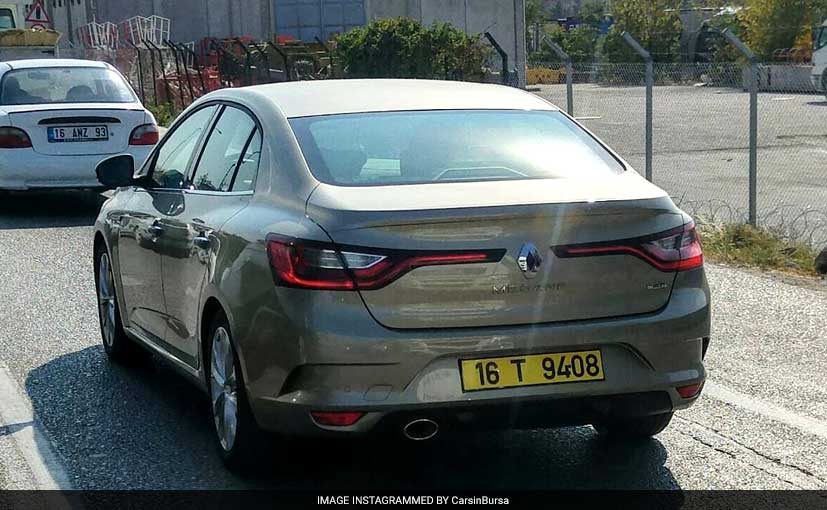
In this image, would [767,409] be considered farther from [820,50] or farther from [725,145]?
[820,50]

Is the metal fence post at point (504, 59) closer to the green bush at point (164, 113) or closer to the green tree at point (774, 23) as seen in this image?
the green bush at point (164, 113)

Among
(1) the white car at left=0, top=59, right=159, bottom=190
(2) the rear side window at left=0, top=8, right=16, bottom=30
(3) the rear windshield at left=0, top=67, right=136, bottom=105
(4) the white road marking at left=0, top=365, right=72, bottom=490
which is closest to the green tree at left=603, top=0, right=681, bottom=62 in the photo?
(2) the rear side window at left=0, top=8, right=16, bottom=30

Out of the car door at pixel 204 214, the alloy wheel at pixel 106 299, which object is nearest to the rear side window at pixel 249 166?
the car door at pixel 204 214

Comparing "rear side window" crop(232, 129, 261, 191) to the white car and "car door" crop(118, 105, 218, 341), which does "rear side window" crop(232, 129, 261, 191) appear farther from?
the white car

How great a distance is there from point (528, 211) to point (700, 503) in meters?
1.27

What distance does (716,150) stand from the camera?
20.2 meters

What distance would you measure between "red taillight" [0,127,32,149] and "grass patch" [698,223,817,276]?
6.94 metres

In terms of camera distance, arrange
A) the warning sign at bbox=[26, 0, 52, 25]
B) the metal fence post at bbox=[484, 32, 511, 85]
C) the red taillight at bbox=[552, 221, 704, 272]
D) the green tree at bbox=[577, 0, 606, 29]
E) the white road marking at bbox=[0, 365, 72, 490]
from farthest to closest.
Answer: the green tree at bbox=[577, 0, 606, 29] < the warning sign at bbox=[26, 0, 52, 25] < the metal fence post at bbox=[484, 32, 511, 85] < the white road marking at bbox=[0, 365, 72, 490] < the red taillight at bbox=[552, 221, 704, 272]

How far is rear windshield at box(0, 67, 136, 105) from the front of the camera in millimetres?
14922

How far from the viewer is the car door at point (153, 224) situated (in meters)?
6.39

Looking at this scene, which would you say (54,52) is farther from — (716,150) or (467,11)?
(467,11)

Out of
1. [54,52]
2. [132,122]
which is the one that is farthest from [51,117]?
[54,52]

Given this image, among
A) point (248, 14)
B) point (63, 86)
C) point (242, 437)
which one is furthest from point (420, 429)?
point (248, 14)

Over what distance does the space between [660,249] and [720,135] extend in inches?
619
